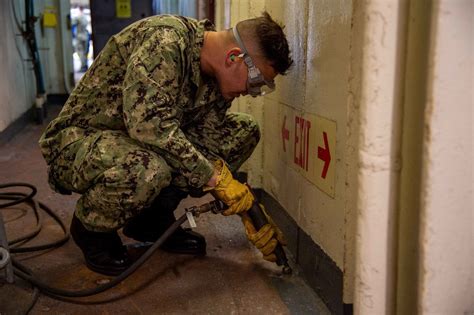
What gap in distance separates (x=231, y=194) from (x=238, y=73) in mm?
351

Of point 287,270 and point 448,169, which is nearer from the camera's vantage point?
point 448,169

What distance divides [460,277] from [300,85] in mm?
929

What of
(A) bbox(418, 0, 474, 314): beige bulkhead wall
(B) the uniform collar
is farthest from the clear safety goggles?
(A) bbox(418, 0, 474, 314): beige bulkhead wall

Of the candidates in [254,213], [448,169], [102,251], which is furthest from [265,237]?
[448,169]

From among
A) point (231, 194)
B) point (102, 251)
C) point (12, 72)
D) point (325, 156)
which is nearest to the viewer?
point (325, 156)

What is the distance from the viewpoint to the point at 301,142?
146cm

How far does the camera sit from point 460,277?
61 centimetres

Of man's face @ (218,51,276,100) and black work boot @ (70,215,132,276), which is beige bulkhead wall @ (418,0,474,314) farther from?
black work boot @ (70,215,132,276)

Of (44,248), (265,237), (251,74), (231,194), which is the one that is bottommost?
(44,248)

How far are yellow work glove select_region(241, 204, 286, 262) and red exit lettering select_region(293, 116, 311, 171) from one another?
0.61ft

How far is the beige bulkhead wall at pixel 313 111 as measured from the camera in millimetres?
1126

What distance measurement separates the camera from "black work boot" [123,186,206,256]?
65.3 inches

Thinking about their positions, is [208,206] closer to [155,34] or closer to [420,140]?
[155,34]

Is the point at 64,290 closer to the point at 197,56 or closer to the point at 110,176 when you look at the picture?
the point at 110,176
